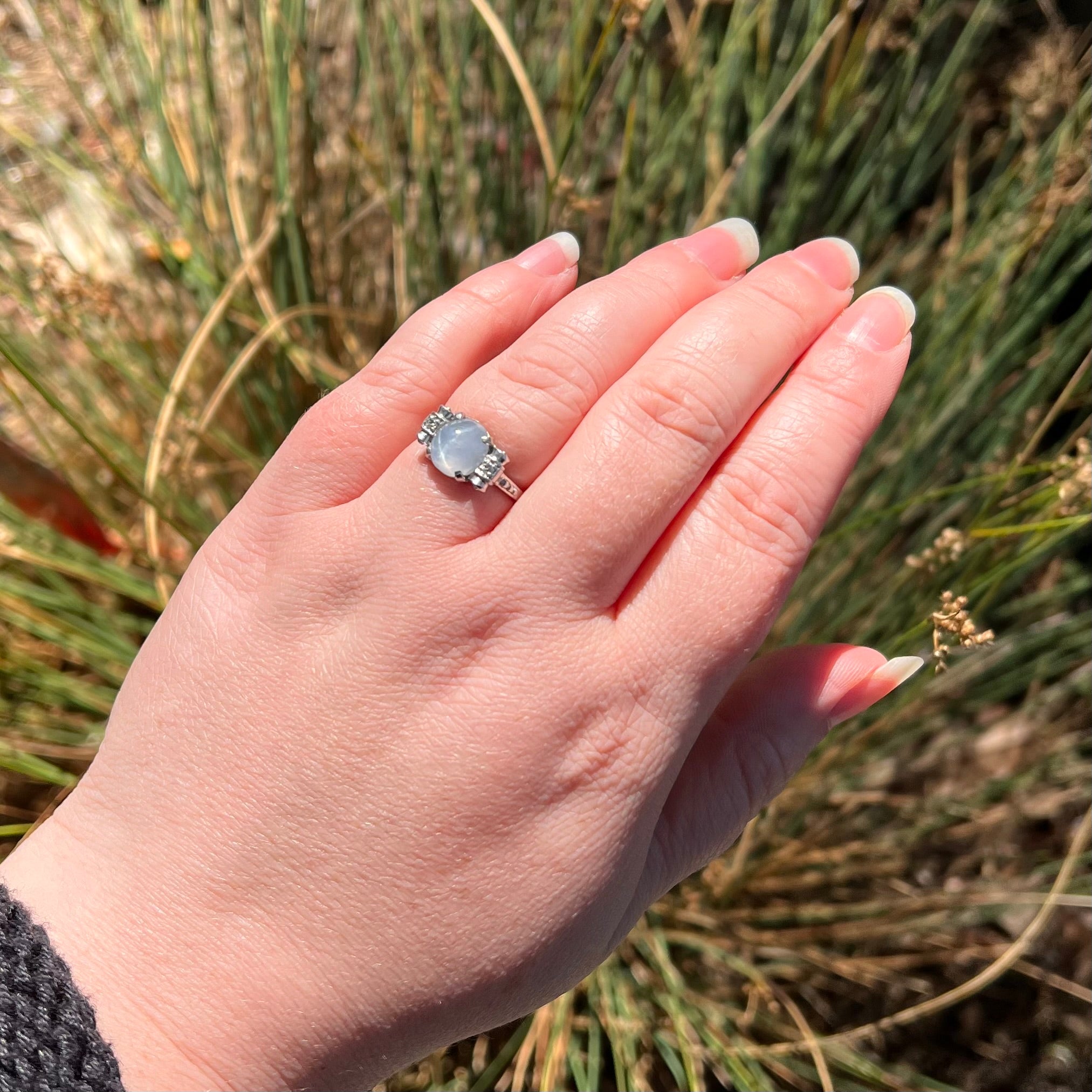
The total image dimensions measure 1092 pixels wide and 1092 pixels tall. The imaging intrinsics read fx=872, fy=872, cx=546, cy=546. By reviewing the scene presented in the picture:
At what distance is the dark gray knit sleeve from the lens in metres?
0.69

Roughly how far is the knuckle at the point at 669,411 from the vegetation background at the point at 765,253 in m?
0.47

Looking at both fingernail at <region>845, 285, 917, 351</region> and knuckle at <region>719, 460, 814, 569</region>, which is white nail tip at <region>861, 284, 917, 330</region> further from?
knuckle at <region>719, 460, 814, 569</region>

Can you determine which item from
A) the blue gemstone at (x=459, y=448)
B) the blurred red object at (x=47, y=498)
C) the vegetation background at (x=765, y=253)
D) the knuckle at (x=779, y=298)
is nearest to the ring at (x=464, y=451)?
the blue gemstone at (x=459, y=448)

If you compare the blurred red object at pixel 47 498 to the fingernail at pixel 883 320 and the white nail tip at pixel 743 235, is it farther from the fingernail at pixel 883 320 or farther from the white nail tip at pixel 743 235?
the fingernail at pixel 883 320

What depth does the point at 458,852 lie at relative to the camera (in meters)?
0.77

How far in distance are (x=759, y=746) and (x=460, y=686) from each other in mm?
320

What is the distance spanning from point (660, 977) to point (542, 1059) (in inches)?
9.3

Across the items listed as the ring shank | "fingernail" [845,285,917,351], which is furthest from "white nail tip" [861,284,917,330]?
the ring shank

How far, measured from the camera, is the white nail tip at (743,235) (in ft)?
2.90

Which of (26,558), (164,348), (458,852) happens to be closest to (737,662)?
(458,852)

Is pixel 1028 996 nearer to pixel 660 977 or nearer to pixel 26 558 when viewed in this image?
pixel 660 977

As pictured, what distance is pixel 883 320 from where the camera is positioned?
32.2 inches

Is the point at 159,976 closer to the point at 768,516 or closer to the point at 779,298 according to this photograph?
the point at 768,516

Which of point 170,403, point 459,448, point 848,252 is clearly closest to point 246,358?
point 170,403
